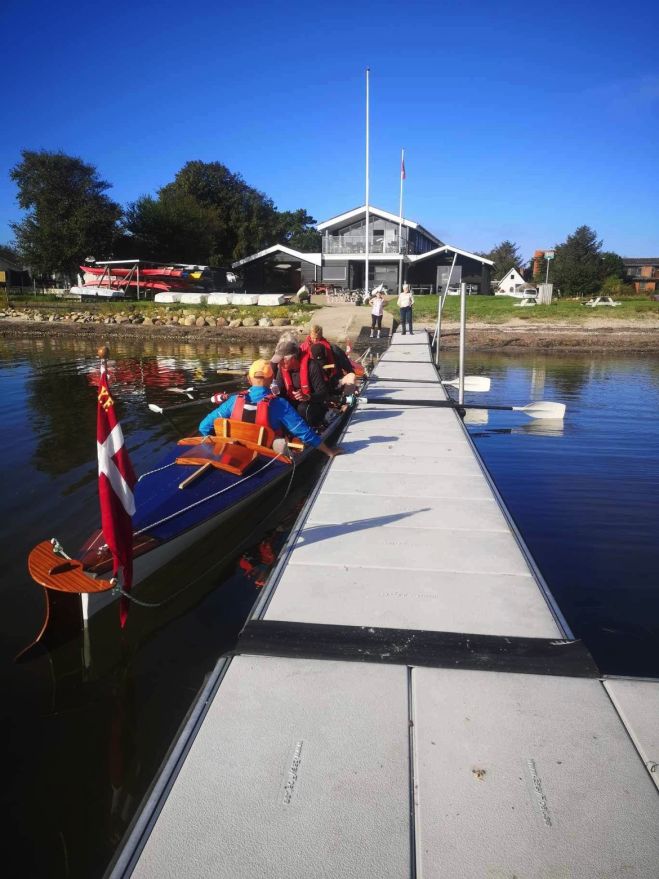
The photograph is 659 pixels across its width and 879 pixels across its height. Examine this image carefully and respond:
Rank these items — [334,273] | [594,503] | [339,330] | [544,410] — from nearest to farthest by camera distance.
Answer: [594,503], [544,410], [339,330], [334,273]

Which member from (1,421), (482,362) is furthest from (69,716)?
(482,362)

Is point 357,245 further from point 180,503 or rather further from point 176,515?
point 176,515

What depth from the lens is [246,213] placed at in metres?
59.4

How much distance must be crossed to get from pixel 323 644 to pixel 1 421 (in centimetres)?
1071

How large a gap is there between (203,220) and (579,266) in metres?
30.7

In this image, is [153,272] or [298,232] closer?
[153,272]

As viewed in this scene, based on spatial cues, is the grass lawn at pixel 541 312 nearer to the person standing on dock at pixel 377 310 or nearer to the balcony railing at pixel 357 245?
the person standing on dock at pixel 377 310

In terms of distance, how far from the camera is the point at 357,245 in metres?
41.3

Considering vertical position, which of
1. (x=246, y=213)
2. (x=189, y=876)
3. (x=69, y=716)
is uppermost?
(x=246, y=213)

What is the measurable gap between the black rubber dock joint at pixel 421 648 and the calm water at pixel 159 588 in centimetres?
108

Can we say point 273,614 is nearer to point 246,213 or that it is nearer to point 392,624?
point 392,624

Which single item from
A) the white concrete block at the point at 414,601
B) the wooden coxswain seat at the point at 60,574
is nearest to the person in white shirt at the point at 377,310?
the white concrete block at the point at 414,601

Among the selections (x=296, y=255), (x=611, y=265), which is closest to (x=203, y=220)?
(x=296, y=255)

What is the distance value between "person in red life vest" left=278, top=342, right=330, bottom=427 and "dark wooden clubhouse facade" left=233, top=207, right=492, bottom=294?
31.5 metres
